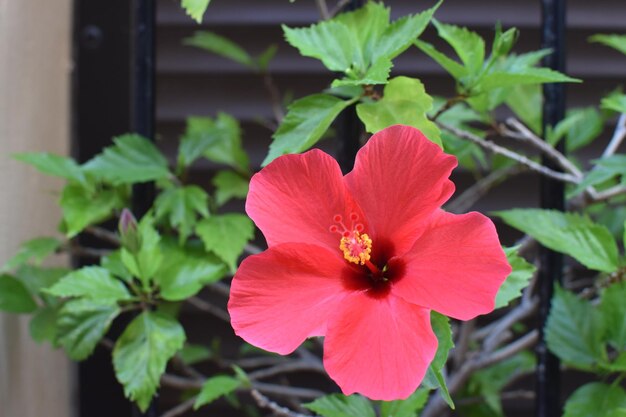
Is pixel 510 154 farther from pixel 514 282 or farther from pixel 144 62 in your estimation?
pixel 144 62

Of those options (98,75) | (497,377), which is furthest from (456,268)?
(98,75)

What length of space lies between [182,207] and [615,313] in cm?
59

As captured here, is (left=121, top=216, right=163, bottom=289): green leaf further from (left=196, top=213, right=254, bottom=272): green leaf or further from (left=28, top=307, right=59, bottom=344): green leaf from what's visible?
(left=28, top=307, right=59, bottom=344): green leaf

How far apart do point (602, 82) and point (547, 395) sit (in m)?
1.11

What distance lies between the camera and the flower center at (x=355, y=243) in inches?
22.5

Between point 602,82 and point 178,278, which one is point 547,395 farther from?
point 602,82

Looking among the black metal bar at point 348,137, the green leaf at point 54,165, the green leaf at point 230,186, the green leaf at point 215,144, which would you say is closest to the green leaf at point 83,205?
the green leaf at point 54,165

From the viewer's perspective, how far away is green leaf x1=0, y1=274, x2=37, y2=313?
97cm

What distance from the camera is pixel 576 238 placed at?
0.78 metres

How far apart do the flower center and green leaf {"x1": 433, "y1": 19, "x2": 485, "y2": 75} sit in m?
0.29

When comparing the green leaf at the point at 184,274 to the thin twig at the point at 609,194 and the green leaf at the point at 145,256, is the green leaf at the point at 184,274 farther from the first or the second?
the thin twig at the point at 609,194

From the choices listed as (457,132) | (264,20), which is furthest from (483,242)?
(264,20)

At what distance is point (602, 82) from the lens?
1.71 metres

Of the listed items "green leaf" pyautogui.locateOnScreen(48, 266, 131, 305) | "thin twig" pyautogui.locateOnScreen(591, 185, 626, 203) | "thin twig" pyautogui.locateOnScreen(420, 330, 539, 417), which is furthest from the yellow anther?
"thin twig" pyautogui.locateOnScreen(420, 330, 539, 417)
